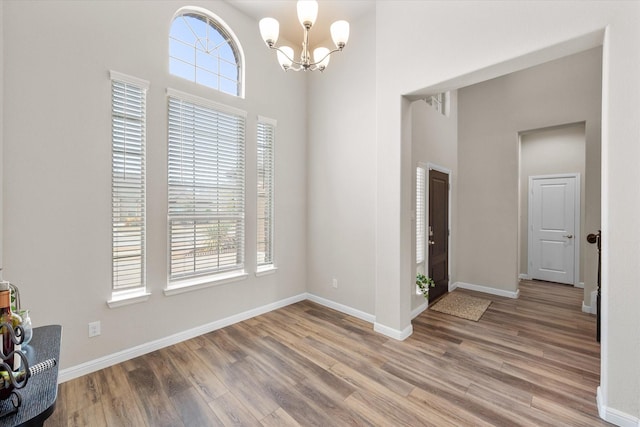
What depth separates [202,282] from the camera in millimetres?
3117

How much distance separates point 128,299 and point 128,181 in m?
1.09

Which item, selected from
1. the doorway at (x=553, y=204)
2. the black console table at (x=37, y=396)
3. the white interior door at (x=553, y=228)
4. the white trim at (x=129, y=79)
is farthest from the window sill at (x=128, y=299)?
the white interior door at (x=553, y=228)

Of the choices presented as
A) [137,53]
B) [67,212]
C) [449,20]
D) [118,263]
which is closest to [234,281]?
[118,263]

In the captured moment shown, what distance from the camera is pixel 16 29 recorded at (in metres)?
2.07

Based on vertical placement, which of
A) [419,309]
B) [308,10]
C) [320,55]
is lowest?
[419,309]

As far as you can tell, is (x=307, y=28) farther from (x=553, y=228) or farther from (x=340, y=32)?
(x=553, y=228)

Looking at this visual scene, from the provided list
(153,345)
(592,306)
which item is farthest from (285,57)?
(592,306)

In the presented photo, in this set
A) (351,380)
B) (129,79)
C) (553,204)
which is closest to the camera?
(351,380)

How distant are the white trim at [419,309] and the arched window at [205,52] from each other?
11.6 ft

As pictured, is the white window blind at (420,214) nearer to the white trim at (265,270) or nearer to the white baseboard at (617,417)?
the white trim at (265,270)

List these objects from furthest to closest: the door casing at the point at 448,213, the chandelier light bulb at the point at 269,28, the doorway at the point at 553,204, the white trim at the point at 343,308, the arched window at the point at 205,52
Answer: the doorway at the point at 553,204 < the door casing at the point at 448,213 < the white trim at the point at 343,308 < the arched window at the point at 205,52 < the chandelier light bulb at the point at 269,28

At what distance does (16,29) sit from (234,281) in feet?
9.30

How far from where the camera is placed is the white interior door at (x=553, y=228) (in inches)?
202

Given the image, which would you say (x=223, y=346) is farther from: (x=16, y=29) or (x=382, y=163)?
(x=16, y=29)
